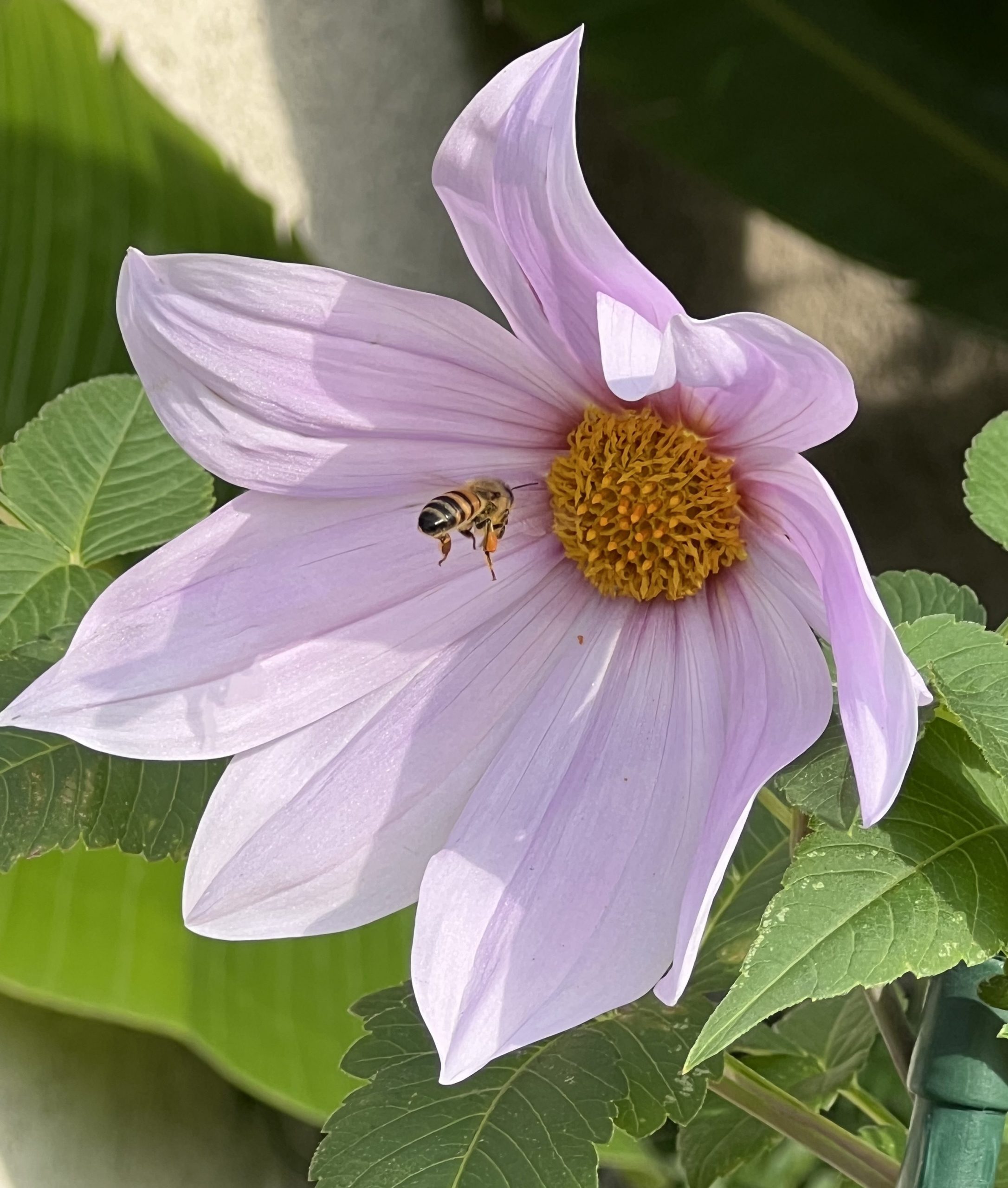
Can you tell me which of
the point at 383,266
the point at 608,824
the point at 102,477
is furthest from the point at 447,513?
the point at 383,266

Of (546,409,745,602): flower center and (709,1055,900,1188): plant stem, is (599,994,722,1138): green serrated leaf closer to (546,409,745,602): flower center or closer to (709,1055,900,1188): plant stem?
(709,1055,900,1188): plant stem

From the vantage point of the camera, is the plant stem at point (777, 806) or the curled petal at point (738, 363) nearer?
the curled petal at point (738, 363)

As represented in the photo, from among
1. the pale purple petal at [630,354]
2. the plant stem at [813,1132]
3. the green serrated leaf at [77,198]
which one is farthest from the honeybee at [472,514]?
the green serrated leaf at [77,198]

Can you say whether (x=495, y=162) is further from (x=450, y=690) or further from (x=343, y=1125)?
(x=343, y=1125)

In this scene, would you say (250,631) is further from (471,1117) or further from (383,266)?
(383,266)

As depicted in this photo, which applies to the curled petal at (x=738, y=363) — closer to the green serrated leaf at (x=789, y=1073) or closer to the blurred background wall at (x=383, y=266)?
the green serrated leaf at (x=789, y=1073)

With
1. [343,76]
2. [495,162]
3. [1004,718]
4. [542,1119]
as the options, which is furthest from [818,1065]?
[343,76]

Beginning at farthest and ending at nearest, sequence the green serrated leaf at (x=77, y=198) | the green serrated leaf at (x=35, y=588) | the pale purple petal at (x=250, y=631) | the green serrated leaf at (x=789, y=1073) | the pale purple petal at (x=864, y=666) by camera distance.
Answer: the green serrated leaf at (x=77, y=198) < the green serrated leaf at (x=789, y=1073) < the green serrated leaf at (x=35, y=588) < the pale purple petal at (x=250, y=631) < the pale purple petal at (x=864, y=666)
